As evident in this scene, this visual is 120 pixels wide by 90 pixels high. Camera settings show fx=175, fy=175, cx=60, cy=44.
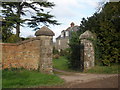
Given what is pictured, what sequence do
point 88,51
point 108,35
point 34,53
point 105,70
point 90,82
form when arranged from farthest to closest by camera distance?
1. point 108,35
2. point 88,51
3. point 105,70
4. point 34,53
5. point 90,82

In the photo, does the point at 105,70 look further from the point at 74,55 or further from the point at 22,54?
the point at 22,54

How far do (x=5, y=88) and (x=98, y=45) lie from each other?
9745 millimetres

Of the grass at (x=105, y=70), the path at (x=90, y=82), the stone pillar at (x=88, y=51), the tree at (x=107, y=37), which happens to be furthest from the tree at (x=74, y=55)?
the path at (x=90, y=82)

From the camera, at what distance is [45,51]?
11.1 meters

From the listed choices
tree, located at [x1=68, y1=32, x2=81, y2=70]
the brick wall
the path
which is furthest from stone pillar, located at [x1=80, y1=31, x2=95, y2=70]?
the brick wall

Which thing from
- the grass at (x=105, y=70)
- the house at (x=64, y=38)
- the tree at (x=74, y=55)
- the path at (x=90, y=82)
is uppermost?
the house at (x=64, y=38)

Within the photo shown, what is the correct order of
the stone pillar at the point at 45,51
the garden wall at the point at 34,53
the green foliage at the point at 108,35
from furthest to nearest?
the green foliage at the point at 108,35 → the stone pillar at the point at 45,51 → the garden wall at the point at 34,53

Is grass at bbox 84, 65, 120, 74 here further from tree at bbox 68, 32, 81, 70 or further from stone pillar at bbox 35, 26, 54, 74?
stone pillar at bbox 35, 26, 54, 74

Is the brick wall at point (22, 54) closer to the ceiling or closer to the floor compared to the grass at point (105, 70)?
closer to the ceiling

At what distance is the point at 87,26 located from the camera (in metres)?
16.6

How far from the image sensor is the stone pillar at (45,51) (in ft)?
36.1

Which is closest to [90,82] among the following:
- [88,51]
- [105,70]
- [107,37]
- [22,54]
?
[22,54]

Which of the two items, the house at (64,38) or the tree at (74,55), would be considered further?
the house at (64,38)

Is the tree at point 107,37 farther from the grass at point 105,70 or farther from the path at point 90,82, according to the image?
the path at point 90,82
